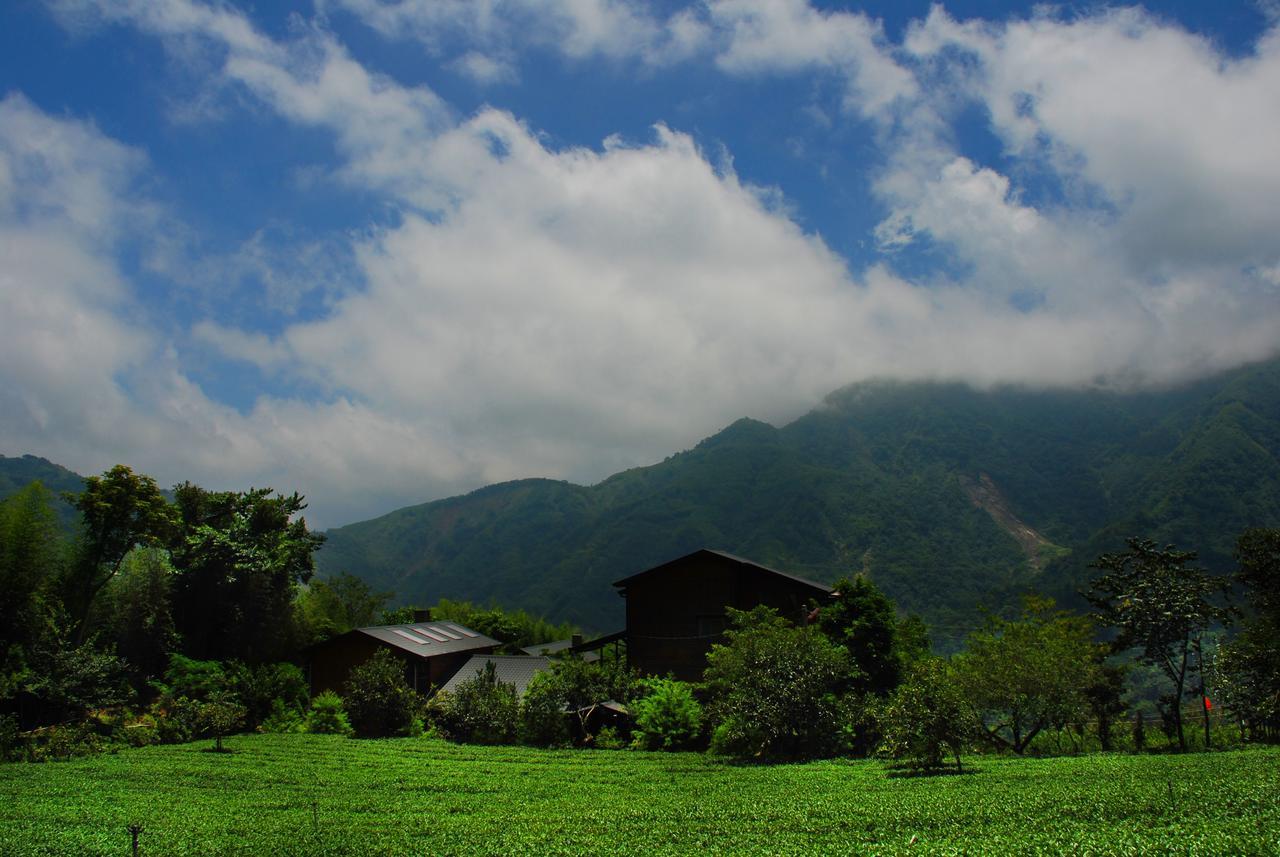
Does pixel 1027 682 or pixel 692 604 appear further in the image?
pixel 692 604

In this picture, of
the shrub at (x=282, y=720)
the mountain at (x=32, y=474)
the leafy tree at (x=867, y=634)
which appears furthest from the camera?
the mountain at (x=32, y=474)

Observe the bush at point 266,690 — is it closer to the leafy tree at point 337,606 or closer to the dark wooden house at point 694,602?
the leafy tree at point 337,606

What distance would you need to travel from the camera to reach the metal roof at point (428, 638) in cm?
3709

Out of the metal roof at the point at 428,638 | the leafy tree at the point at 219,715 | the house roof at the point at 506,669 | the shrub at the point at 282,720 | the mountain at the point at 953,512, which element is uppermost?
the mountain at the point at 953,512

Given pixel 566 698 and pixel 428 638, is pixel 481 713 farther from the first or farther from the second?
pixel 428 638

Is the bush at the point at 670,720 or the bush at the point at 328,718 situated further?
the bush at the point at 328,718

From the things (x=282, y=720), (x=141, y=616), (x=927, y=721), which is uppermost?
(x=141, y=616)

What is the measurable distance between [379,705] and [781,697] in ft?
55.8

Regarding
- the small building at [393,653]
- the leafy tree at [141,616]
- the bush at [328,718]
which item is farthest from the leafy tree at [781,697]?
the leafy tree at [141,616]

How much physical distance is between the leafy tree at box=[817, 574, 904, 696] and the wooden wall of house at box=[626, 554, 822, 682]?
3110 mm

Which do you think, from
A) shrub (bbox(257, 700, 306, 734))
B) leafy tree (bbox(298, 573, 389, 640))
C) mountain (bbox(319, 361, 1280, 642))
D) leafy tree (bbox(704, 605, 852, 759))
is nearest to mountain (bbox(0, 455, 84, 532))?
mountain (bbox(319, 361, 1280, 642))

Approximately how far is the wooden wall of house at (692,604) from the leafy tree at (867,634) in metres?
3.11

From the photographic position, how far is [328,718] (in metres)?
32.1

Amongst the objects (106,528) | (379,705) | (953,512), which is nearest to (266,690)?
(379,705)
